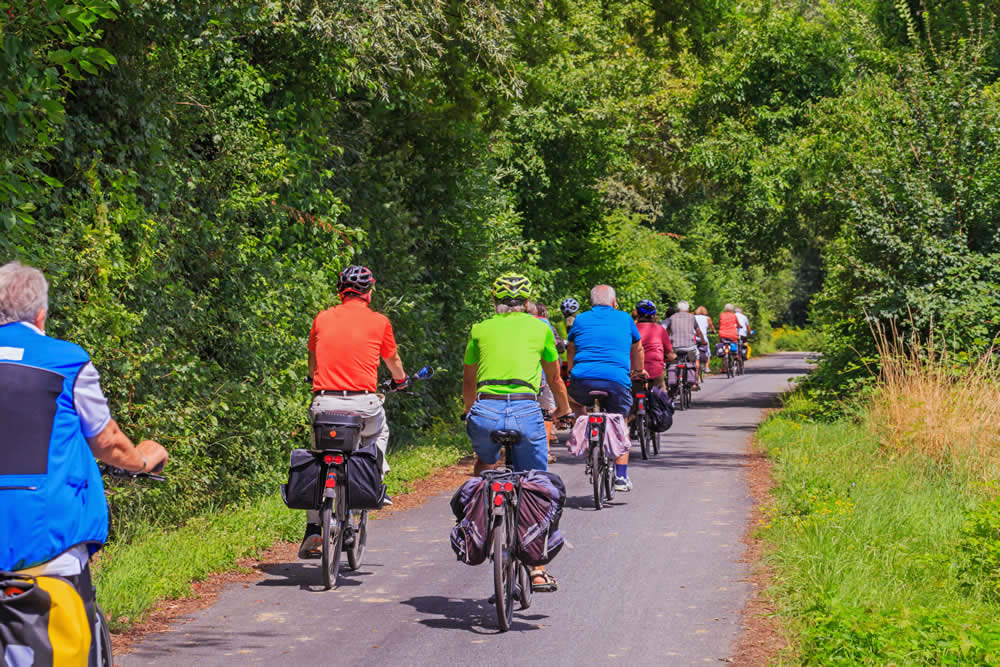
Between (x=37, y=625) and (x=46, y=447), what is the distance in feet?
1.83

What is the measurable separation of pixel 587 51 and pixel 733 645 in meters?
20.5

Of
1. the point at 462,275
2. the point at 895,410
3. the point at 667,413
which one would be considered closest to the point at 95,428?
the point at 895,410

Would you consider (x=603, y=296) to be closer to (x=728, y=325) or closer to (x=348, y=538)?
(x=348, y=538)

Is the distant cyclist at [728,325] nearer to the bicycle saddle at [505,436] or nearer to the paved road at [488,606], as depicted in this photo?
the paved road at [488,606]

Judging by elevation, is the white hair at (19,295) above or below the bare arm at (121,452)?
above

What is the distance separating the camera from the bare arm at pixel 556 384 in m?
7.68

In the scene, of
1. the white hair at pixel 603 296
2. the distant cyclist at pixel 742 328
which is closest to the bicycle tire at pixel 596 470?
the white hair at pixel 603 296

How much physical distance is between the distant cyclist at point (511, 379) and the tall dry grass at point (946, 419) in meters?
5.59

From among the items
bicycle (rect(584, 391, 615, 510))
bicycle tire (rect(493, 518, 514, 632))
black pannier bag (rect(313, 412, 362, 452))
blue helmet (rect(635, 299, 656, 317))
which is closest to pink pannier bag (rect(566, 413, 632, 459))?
bicycle (rect(584, 391, 615, 510))

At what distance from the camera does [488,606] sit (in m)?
7.65

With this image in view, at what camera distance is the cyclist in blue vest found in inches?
150

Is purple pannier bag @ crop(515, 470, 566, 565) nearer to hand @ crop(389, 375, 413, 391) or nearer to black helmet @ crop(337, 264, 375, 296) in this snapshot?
hand @ crop(389, 375, 413, 391)

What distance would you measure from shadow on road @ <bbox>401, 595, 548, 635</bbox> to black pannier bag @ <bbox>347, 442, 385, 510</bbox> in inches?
29.4

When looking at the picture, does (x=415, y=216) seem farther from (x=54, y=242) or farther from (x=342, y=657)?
(x=342, y=657)
